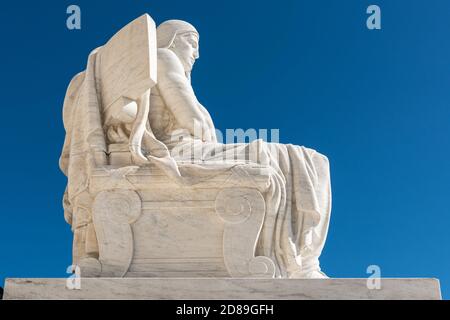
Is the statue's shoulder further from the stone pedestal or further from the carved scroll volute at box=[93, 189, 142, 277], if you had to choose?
the stone pedestal

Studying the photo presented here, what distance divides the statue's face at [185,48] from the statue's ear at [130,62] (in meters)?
1.00

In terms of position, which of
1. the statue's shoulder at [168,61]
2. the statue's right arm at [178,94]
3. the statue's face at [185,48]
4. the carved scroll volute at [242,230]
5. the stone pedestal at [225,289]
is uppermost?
the statue's face at [185,48]

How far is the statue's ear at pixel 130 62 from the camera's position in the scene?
9031mm

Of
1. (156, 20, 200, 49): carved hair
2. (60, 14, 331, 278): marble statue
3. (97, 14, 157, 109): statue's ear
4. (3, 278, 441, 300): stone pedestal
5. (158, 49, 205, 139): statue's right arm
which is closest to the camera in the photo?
(3, 278, 441, 300): stone pedestal

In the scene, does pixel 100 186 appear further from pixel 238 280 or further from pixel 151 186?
pixel 238 280

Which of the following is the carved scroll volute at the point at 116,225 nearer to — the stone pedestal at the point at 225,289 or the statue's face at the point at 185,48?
the stone pedestal at the point at 225,289

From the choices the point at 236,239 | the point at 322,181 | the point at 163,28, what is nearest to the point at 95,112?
the point at 163,28

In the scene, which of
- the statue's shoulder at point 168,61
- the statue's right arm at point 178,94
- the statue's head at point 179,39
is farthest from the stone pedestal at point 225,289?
the statue's head at point 179,39

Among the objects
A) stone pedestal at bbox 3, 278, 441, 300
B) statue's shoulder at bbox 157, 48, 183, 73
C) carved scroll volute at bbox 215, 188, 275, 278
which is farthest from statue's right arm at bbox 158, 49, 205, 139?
stone pedestal at bbox 3, 278, 441, 300

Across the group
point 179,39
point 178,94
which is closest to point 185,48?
point 179,39

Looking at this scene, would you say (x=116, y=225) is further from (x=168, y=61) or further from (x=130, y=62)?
(x=168, y=61)

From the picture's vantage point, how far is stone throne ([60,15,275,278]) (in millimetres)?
8711

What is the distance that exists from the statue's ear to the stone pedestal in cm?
242

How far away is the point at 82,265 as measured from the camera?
856 cm
